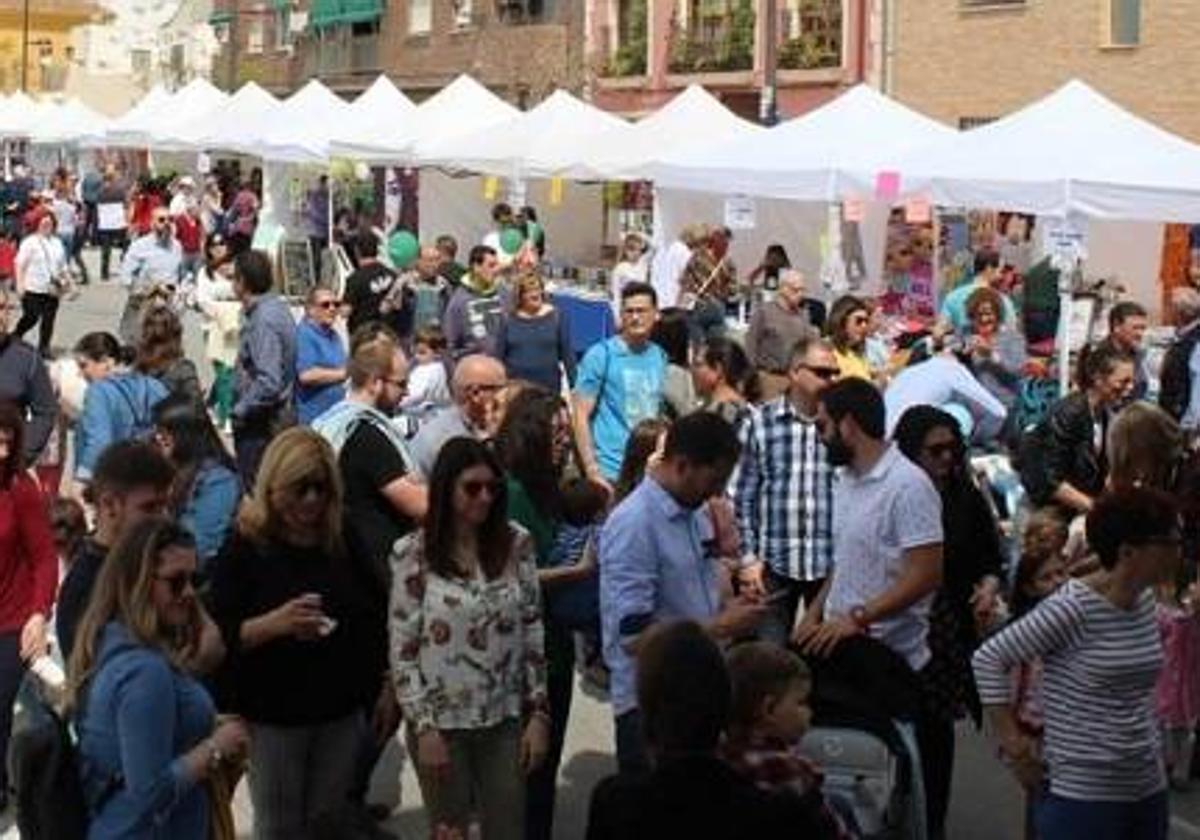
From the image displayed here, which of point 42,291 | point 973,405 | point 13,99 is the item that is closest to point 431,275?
point 42,291

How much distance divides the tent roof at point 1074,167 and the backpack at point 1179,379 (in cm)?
131

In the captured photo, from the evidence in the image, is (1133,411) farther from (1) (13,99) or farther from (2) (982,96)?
(1) (13,99)

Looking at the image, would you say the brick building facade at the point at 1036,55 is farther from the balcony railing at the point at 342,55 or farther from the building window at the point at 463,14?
the balcony railing at the point at 342,55

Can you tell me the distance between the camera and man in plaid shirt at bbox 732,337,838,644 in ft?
22.5

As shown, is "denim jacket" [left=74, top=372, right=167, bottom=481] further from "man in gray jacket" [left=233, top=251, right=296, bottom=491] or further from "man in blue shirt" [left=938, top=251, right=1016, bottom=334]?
"man in blue shirt" [left=938, top=251, right=1016, bottom=334]

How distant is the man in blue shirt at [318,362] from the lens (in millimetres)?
9969

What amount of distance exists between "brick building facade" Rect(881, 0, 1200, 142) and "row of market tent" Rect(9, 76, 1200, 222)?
27.3 feet

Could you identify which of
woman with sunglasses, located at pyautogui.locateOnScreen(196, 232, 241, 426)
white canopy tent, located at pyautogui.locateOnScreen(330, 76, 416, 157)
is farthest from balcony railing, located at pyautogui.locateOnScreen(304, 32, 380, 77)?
woman with sunglasses, located at pyautogui.locateOnScreen(196, 232, 241, 426)

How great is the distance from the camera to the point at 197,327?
877 inches

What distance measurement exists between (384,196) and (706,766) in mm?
26696

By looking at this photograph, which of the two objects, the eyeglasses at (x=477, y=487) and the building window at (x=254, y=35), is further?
the building window at (x=254, y=35)

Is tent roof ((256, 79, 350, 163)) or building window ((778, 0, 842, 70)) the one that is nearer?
tent roof ((256, 79, 350, 163))

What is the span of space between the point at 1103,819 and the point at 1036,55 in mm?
26105

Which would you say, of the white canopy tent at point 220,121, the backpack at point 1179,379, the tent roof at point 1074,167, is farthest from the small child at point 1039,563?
the white canopy tent at point 220,121
